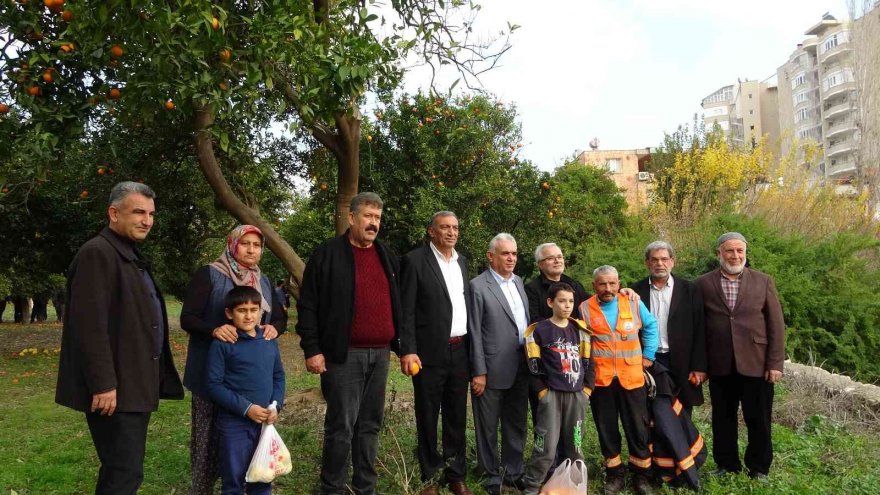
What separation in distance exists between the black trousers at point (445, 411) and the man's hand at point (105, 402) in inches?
82.5

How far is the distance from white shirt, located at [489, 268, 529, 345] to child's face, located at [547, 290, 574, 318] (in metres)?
0.35

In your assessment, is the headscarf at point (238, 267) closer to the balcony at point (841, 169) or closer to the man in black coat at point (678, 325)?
the man in black coat at point (678, 325)

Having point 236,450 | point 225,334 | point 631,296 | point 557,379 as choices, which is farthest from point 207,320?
point 631,296

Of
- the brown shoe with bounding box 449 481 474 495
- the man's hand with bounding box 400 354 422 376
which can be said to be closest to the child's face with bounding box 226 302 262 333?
the man's hand with bounding box 400 354 422 376

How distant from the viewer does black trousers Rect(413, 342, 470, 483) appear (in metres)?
4.87

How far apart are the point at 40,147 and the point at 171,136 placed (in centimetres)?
403

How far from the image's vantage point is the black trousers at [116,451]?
3457 mm

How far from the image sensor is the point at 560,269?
5.22m

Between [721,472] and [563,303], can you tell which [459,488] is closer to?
[563,303]

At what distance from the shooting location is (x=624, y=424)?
5.12m

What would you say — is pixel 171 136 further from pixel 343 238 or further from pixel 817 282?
pixel 817 282

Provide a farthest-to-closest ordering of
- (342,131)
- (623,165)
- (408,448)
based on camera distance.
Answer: (623,165), (342,131), (408,448)

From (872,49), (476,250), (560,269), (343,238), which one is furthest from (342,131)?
(872,49)

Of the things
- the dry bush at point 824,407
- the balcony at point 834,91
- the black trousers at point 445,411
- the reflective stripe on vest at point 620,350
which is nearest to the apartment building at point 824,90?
the balcony at point 834,91
